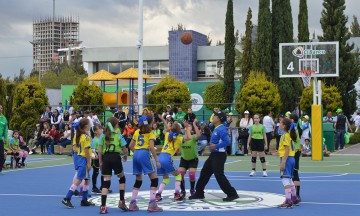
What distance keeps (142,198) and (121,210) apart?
6.54 ft

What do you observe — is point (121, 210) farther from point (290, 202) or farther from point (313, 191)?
point (313, 191)

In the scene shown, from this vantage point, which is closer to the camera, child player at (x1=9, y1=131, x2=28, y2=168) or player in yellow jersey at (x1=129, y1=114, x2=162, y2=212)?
player in yellow jersey at (x1=129, y1=114, x2=162, y2=212)

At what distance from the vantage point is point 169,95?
122 feet

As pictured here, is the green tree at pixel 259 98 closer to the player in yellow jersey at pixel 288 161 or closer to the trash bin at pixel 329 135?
the trash bin at pixel 329 135

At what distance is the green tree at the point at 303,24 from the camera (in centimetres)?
4459

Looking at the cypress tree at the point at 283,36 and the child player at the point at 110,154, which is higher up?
the cypress tree at the point at 283,36

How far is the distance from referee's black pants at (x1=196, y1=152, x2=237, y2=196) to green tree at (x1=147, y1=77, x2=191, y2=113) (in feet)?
71.4

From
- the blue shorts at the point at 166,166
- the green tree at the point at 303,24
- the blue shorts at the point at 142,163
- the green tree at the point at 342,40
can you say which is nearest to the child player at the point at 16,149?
the blue shorts at the point at 166,166

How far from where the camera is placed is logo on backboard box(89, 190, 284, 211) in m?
13.2

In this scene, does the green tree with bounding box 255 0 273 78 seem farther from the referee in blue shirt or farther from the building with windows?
the referee in blue shirt

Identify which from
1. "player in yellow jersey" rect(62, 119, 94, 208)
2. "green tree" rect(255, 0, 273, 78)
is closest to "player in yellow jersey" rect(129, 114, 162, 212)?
"player in yellow jersey" rect(62, 119, 94, 208)

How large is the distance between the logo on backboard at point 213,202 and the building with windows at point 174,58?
47.9 meters

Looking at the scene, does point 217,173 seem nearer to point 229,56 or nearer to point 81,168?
point 81,168

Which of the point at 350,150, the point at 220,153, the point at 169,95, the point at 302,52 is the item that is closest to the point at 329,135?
the point at 350,150
